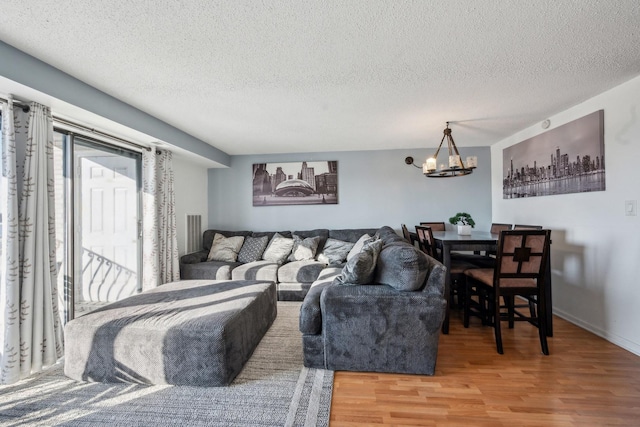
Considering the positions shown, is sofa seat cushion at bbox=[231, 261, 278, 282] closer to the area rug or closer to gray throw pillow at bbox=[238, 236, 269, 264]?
gray throw pillow at bbox=[238, 236, 269, 264]

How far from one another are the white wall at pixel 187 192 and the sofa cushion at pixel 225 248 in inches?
18.4

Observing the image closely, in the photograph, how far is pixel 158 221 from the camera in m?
3.44

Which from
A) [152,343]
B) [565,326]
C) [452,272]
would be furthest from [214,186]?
[565,326]

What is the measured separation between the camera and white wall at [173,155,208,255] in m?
4.00

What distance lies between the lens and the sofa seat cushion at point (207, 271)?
142 inches

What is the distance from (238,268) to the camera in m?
3.63

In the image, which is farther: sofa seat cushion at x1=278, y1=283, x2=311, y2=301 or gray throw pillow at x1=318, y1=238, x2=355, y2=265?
gray throw pillow at x1=318, y1=238, x2=355, y2=265

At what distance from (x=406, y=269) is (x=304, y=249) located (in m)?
2.28

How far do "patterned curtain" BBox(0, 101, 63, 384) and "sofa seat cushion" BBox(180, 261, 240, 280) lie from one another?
1591mm

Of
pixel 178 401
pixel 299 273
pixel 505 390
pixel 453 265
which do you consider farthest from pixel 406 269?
pixel 299 273

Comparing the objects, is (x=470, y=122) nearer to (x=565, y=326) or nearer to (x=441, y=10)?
(x=441, y=10)

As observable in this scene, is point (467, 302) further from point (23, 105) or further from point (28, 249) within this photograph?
point (23, 105)

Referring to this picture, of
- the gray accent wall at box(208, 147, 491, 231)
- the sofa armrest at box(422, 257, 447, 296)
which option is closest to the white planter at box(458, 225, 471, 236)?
the gray accent wall at box(208, 147, 491, 231)

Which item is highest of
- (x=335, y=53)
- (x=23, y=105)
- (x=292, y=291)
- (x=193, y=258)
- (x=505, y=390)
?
(x=335, y=53)
